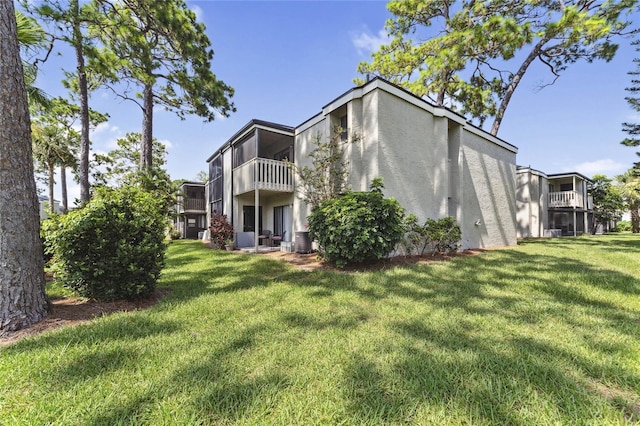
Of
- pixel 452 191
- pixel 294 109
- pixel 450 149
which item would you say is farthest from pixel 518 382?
pixel 294 109

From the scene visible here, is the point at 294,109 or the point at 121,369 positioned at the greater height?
the point at 294,109

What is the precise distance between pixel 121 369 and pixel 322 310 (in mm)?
2670

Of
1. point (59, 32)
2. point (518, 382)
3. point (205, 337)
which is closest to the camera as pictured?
point (518, 382)

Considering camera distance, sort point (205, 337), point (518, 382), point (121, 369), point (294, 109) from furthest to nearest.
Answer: point (294, 109)
point (205, 337)
point (121, 369)
point (518, 382)

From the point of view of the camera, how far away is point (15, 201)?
353 cm

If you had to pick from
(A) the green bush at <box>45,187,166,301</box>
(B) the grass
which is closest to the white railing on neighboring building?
(B) the grass

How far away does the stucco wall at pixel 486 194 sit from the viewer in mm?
12290

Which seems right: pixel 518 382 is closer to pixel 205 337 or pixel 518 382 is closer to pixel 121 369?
pixel 205 337

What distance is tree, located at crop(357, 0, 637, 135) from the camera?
11906 millimetres

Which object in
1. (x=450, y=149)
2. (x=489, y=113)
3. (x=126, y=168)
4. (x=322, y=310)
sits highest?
(x=489, y=113)

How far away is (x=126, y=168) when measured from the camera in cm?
2567

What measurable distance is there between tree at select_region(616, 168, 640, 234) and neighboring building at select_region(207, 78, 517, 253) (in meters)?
18.9

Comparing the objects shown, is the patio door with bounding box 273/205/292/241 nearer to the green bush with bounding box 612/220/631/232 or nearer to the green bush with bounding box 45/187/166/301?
the green bush with bounding box 45/187/166/301

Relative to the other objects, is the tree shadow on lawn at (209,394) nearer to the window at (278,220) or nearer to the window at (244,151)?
the window at (244,151)
